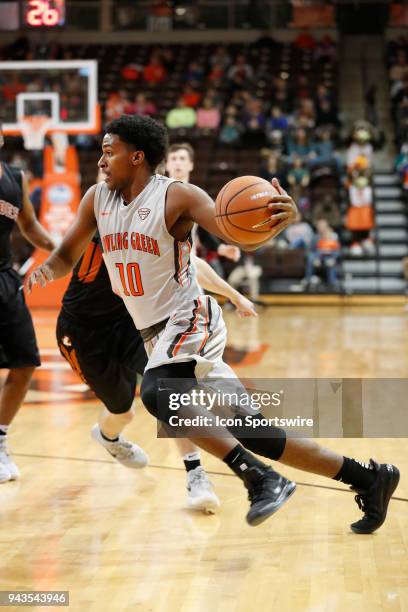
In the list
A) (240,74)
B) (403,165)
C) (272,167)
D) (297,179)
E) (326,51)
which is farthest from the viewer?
(326,51)

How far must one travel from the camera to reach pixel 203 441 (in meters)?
3.56

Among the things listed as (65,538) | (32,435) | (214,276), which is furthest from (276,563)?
(32,435)

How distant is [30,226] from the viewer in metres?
5.09

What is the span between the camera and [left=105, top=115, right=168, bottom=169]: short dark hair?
12.4 feet

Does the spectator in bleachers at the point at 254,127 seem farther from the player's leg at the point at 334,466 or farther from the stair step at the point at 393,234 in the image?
the player's leg at the point at 334,466

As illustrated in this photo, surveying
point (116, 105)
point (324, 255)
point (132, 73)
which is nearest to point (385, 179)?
point (324, 255)

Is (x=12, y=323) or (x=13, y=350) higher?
(x=12, y=323)

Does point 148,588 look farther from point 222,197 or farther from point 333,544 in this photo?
point 222,197

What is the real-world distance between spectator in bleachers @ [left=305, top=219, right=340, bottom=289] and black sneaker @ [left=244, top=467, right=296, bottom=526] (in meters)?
12.2

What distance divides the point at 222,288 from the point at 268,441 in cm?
133

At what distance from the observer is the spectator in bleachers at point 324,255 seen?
15680 millimetres

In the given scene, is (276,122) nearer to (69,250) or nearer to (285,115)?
(285,115)

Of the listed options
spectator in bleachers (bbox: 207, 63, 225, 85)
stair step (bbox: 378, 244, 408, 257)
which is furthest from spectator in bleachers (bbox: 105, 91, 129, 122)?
stair step (bbox: 378, 244, 408, 257)

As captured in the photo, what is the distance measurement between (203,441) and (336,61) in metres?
18.4
